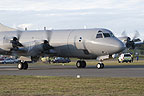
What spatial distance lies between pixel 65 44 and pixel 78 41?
1916mm

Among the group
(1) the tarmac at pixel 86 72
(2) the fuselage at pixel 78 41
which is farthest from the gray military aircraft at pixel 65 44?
(1) the tarmac at pixel 86 72

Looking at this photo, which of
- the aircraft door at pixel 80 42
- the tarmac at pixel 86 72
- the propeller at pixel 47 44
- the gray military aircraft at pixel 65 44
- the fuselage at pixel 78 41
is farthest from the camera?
the propeller at pixel 47 44

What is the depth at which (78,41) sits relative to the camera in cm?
4034

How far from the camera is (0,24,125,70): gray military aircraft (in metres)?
38.6

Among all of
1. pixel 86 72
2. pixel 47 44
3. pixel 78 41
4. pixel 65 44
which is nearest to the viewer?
pixel 86 72

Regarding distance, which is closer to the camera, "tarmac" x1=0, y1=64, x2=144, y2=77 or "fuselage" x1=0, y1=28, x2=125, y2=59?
"tarmac" x1=0, y1=64, x2=144, y2=77

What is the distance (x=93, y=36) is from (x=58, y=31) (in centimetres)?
585

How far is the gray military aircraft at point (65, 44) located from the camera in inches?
1521

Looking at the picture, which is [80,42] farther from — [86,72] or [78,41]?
[86,72]

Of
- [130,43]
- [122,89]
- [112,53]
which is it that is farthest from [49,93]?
[130,43]

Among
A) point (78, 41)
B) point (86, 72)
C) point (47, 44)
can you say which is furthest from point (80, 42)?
point (86, 72)

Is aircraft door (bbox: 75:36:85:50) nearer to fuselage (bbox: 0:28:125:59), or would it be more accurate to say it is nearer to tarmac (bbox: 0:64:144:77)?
fuselage (bbox: 0:28:125:59)

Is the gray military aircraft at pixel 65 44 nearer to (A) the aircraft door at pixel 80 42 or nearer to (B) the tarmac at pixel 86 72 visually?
(A) the aircraft door at pixel 80 42

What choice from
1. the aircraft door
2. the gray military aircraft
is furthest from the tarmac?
the aircraft door
